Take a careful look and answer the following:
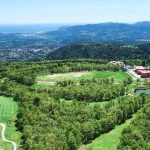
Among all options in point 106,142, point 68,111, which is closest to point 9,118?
point 68,111

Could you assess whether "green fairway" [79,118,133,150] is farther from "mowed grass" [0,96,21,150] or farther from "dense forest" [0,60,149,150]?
"mowed grass" [0,96,21,150]

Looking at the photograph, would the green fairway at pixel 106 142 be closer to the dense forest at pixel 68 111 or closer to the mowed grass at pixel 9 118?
the dense forest at pixel 68 111

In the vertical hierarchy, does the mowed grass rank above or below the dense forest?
below

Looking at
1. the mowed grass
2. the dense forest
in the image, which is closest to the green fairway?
the dense forest

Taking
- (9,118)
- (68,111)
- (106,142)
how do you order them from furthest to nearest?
1. (9,118)
2. (68,111)
3. (106,142)

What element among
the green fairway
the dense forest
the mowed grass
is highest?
the dense forest

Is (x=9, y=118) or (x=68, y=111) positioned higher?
(x=68, y=111)

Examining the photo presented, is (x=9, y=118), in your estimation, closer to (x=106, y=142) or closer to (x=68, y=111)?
(x=68, y=111)

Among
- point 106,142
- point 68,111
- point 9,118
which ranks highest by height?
point 68,111

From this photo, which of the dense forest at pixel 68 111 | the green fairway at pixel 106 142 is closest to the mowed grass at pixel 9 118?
the dense forest at pixel 68 111

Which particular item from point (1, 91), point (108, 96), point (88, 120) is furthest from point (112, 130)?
point (1, 91)
